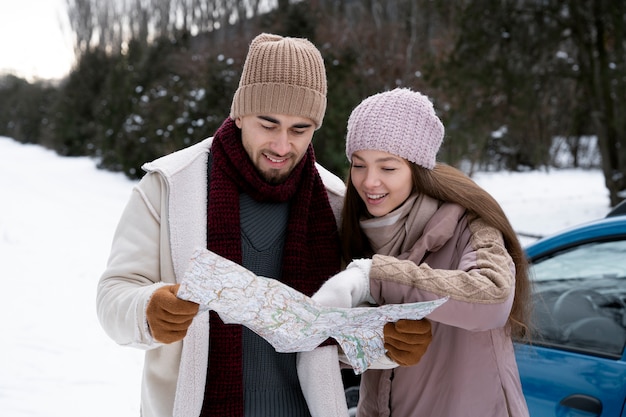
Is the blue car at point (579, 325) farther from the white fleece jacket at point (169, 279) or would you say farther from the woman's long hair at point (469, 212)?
the white fleece jacket at point (169, 279)

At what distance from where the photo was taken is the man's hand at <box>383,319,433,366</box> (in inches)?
65.1

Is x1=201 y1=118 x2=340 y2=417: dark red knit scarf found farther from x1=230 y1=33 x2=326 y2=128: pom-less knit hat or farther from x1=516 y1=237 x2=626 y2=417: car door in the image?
x1=516 y1=237 x2=626 y2=417: car door

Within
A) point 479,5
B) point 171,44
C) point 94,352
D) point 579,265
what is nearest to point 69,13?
point 171,44

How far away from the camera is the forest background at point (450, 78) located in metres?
12.1

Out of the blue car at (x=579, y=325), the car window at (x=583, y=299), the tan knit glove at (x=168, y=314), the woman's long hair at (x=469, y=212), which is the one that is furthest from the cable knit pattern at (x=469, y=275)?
the car window at (x=583, y=299)

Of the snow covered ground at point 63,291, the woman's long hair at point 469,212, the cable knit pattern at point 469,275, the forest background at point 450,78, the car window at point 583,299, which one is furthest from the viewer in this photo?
the forest background at point 450,78

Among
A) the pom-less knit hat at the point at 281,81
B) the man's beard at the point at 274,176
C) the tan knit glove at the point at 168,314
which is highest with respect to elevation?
the pom-less knit hat at the point at 281,81

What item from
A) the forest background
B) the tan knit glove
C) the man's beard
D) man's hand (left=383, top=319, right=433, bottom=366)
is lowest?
man's hand (left=383, top=319, right=433, bottom=366)

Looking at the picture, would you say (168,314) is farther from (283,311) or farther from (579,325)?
(579,325)

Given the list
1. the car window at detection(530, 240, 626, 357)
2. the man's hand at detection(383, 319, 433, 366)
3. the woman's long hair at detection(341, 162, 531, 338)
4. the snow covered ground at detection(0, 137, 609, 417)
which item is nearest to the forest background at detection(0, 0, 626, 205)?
the snow covered ground at detection(0, 137, 609, 417)

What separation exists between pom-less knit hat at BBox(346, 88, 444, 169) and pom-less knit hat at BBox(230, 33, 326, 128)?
16cm

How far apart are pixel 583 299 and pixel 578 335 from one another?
39cm

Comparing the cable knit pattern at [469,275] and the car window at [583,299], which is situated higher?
the cable knit pattern at [469,275]

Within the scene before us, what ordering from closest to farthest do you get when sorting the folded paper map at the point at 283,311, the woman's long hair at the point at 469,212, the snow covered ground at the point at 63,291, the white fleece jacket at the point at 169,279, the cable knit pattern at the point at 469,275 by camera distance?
the folded paper map at the point at 283,311 → the cable knit pattern at the point at 469,275 → the white fleece jacket at the point at 169,279 → the woman's long hair at the point at 469,212 → the snow covered ground at the point at 63,291
